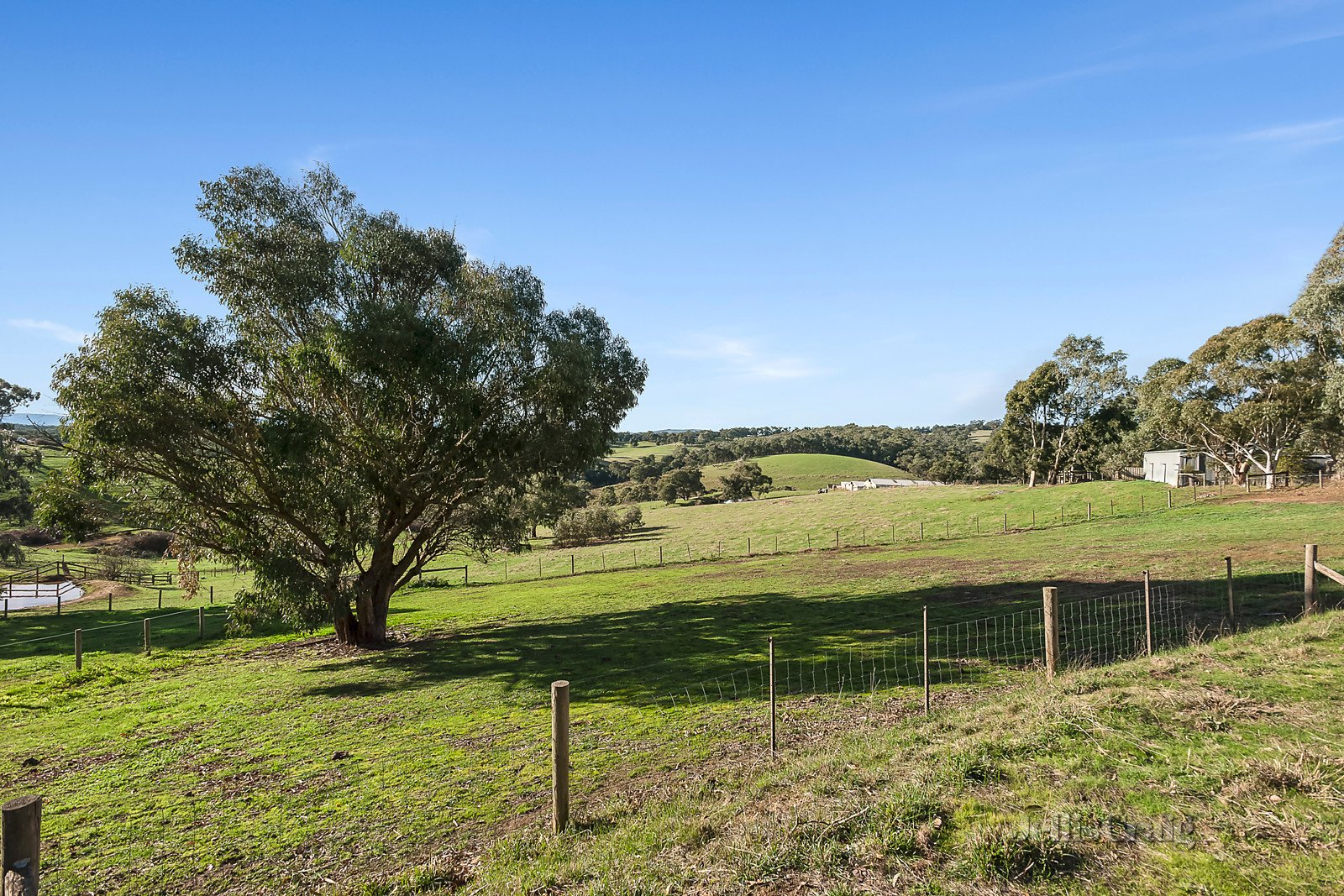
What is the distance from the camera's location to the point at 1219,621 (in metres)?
14.4

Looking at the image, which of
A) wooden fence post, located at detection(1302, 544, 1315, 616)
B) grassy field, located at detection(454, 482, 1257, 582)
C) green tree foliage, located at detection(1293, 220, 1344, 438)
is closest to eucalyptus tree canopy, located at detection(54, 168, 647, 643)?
wooden fence post, located at detection(1302, 544, 1315, 616)

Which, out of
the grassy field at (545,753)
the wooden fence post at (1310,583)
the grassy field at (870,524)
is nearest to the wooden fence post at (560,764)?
the grassy field at (545,753)

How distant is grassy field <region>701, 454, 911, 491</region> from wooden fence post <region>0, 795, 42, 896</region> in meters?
101

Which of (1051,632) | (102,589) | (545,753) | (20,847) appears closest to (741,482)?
(102,589)

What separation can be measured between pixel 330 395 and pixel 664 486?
266 feet

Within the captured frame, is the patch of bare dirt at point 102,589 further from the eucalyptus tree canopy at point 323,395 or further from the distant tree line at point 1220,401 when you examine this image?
the distant tree line at point 1220,401

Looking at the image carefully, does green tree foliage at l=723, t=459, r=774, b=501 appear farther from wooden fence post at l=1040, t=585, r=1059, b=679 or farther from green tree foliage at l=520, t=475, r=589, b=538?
wooden fence post at l=1040, t=585, r=1059, b=679

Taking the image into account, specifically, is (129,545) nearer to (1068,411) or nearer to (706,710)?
(706,710)

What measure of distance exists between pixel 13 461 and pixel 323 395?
1653 inches

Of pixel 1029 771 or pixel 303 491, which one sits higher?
pixel 303 491

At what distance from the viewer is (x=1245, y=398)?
52.8 m

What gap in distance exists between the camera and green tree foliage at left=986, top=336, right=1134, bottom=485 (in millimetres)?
69375

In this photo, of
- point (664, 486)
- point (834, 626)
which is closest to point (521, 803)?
point (834, 626)

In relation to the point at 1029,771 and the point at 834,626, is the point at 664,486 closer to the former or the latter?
the point at 834,626
